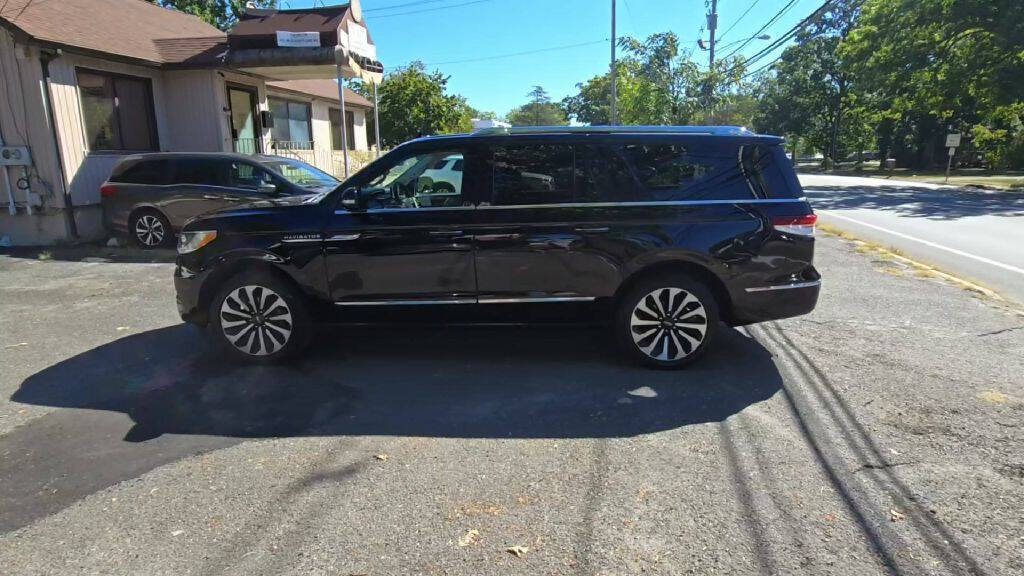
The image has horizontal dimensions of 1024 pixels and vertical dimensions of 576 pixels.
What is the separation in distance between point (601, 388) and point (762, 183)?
2080mm

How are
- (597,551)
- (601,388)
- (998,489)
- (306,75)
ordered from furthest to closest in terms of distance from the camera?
(306,75) → (601,388) → (998,489) → (597,551)

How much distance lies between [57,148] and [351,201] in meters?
9.46

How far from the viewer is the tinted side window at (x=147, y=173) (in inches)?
429

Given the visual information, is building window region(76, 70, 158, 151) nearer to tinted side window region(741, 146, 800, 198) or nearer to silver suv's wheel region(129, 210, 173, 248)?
silver suv's wheel region(129, 210, 173, 248)

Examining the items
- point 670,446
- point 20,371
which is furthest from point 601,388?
point 20,371

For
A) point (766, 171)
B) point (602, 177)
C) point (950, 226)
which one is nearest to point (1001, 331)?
point (766, 171)

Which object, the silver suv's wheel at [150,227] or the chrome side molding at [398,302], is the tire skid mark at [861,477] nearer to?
the chrome side molding at [398,302]

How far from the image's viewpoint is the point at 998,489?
333 cm

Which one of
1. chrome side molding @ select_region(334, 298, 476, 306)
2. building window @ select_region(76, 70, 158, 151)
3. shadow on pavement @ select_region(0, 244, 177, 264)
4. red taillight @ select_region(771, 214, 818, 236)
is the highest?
building window @ select_region(76, 70, 158, 151)

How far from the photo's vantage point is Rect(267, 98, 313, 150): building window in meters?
18.6

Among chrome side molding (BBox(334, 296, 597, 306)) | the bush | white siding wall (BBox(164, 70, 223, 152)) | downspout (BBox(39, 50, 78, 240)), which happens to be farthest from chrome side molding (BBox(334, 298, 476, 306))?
the bush

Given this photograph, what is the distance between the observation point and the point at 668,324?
5.03 meters

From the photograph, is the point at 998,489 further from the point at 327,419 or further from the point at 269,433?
the point at 269,433

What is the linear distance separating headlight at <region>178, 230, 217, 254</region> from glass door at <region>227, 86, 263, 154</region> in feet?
35.1
